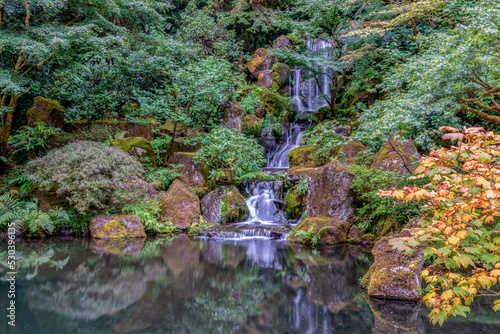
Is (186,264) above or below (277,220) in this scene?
below

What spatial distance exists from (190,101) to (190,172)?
261 centimetres

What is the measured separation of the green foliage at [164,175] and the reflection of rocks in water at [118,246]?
2.39 metres

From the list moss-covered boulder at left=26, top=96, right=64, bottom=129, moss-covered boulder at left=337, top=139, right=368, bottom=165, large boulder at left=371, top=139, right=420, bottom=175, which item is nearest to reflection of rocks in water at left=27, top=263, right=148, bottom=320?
large boulder at left=371, top=139, right=420, bottom=175

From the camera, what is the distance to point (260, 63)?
723 inches

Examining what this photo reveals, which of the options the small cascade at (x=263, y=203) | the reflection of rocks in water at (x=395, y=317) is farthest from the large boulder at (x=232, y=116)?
the reflection of rocks in water at (x=395, y=317)

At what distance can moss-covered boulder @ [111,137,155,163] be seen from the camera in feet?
32.0

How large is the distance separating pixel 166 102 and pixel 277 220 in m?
5.80

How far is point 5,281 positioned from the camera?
4238 millimetres

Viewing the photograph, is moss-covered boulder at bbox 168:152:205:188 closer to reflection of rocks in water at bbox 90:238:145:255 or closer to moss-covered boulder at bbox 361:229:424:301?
reflection of rocks in water at bbox 90:238:145:255

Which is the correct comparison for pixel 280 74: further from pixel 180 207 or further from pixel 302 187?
pixel 180 207

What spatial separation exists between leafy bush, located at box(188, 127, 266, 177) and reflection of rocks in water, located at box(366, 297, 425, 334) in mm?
6906

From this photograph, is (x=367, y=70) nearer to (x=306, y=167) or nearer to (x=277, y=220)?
(x=306, y=167)

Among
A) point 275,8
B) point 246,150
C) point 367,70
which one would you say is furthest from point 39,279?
point 275,8

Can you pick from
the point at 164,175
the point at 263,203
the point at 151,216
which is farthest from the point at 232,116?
the point at 151,216
